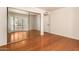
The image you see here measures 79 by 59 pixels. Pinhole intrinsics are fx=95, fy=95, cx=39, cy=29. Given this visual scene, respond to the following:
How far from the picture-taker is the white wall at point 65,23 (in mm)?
2062

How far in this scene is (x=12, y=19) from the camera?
93.2 inches

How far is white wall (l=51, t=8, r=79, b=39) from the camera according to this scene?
2.06m

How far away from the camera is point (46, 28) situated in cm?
210

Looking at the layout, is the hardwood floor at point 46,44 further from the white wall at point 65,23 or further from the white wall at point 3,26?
the white wall at point 3,26

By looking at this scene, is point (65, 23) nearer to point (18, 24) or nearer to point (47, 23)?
point (47, 23)

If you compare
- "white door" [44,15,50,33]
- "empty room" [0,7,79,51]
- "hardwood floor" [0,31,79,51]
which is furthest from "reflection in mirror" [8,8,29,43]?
"white door" [44,15,50,33]

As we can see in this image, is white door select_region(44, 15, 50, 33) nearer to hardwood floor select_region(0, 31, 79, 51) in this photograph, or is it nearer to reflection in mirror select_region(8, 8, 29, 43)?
hardwood floor select_region(0, 31, 79, 51)

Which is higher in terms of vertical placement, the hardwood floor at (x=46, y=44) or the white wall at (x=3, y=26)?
the white wall at (x=3, y=26)

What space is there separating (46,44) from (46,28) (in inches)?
13.9

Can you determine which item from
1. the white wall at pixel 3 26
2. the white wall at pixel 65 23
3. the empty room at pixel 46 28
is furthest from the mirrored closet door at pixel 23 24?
the white wall at pixel 65 23

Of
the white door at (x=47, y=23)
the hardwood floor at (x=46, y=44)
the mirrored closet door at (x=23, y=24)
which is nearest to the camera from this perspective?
the hardwood floor at (x=46, y=44)
